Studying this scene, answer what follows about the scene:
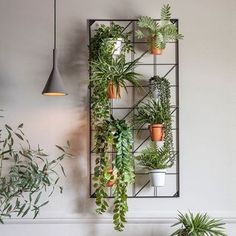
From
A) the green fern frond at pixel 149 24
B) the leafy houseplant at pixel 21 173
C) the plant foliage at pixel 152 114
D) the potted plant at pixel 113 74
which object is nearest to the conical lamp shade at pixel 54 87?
the potted plant at pixel 113 74

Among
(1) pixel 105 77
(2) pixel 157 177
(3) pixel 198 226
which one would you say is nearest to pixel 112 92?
(1) pixel 105 77

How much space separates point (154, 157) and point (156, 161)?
0.03 m

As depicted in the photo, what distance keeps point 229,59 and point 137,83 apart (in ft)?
2.39

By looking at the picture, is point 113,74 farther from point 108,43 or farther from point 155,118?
point 155,118

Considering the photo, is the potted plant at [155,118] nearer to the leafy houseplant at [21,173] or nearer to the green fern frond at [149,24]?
the green fern frond at [149,24]

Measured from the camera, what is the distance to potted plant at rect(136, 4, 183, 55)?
2670mm

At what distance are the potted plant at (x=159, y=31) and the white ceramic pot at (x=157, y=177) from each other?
804 mm

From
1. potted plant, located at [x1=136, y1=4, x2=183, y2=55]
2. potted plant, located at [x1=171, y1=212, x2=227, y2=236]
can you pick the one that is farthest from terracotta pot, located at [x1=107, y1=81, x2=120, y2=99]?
potted plant, located at [x1=171, y1=212, x2=227, y2=236]

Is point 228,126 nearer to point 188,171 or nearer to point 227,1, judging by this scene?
point 188,171

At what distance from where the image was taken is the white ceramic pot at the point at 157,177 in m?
2.63

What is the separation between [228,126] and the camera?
2844 mm

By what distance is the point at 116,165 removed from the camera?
2.54 metres

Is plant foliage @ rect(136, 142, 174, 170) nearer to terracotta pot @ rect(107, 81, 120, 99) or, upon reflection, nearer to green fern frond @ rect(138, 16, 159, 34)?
terracotta pot @ rect(107, 81, 120, 99)

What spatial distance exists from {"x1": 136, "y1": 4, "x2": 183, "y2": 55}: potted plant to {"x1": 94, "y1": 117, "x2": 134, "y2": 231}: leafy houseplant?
1.87ft
